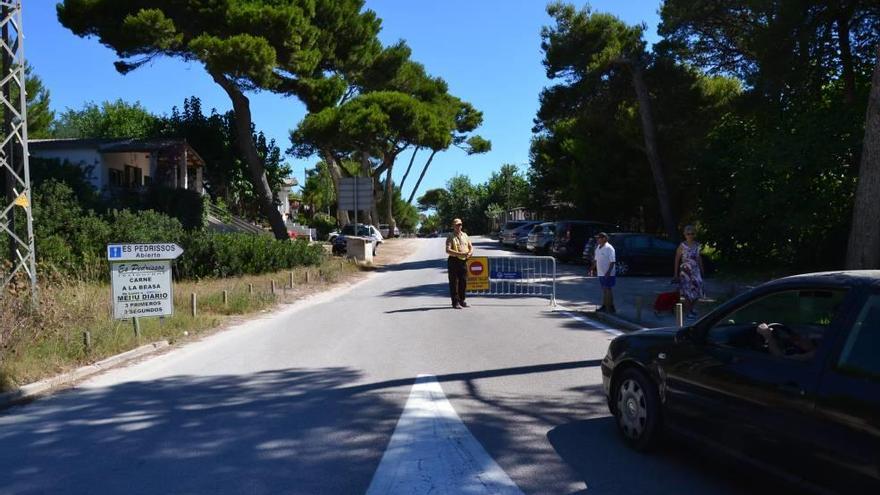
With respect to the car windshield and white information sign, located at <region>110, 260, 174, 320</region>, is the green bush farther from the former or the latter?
the car windshield

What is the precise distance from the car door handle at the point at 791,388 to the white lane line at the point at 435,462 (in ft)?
5.57

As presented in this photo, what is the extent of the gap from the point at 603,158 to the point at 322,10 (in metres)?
15.2

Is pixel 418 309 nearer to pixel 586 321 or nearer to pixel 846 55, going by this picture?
pixel 586 321

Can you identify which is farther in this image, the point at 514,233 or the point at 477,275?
the point at 514,233

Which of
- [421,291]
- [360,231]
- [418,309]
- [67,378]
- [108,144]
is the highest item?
[108,144]

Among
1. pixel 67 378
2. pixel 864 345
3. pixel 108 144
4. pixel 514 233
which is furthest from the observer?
pixel 514 233

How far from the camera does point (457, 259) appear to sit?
47.4 ft

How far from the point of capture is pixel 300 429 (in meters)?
6.05

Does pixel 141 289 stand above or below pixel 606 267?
below

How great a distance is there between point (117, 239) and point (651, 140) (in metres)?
19.6

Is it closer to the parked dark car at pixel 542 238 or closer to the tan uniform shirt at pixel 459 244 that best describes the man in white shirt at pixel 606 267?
the tan uniform shirt at pixel 459 244

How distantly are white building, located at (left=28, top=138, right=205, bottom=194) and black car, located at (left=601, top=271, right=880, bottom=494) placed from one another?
25512 mm

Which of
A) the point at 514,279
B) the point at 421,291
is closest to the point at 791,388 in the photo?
the point at 514,279

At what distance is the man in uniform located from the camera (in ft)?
46.8
